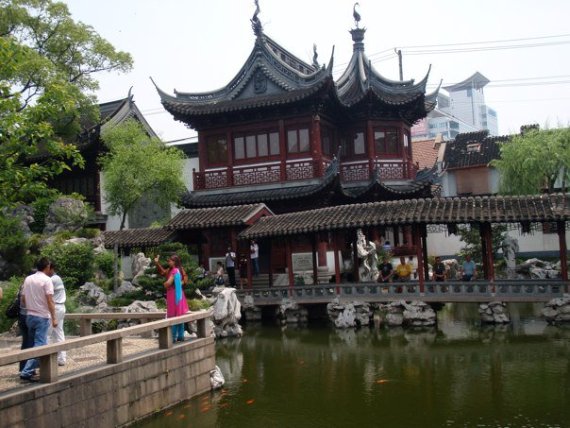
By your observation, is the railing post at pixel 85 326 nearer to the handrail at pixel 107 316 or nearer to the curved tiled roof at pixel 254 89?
the handrail at pixel 107 316

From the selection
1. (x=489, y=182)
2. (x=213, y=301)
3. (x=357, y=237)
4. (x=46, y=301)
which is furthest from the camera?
(x=489, y=182)

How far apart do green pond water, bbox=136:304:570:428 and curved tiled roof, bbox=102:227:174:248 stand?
7.10 meters

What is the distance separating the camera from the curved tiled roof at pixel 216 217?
1964 cm

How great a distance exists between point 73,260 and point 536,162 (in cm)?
1911

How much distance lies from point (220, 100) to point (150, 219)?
863cm

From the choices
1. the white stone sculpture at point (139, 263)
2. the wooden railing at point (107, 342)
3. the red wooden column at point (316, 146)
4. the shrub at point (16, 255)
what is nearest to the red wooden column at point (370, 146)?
the red wooden column at point (316, 146)

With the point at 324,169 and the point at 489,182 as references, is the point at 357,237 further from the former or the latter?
the point at 489,182

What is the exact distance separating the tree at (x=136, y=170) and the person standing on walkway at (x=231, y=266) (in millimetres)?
5973

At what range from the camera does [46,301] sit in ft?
25.6

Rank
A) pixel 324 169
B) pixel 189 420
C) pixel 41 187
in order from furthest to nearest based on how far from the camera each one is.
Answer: pixel 324 169
pixel 41 187
pixel 189 420

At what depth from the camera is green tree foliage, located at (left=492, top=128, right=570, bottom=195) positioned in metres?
26.1

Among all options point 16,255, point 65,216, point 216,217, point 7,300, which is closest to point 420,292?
point 216,217

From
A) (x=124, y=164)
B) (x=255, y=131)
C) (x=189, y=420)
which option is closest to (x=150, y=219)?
(x=124, y=164)

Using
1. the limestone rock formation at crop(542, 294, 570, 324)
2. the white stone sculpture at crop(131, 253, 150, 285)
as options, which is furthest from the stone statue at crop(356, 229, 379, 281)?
the white stone sculpture at crop(131, 253, 150, 285)
